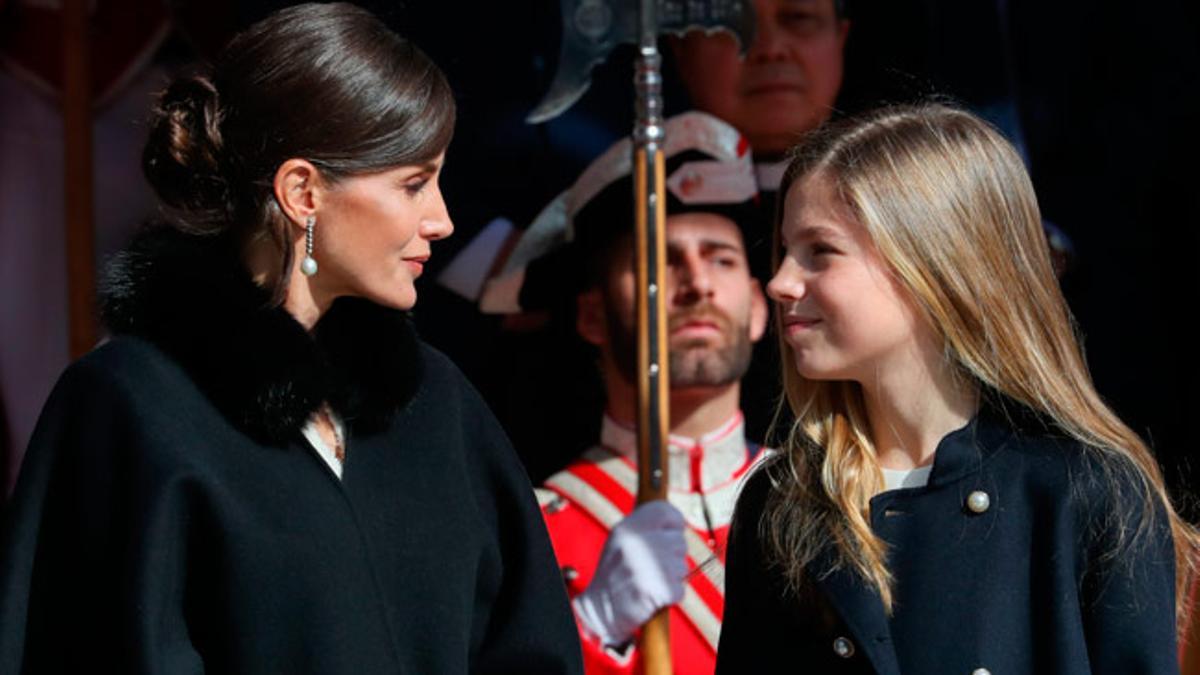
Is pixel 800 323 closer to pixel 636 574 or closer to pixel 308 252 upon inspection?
pixel 308 252

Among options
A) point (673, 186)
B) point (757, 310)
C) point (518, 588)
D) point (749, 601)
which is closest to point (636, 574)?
point (757, 310)

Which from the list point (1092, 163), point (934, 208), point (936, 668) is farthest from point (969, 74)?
point (936, 668)

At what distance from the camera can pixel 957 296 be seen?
238 cm

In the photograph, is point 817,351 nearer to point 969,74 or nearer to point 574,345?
point 574,345

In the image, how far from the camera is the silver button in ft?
7.67

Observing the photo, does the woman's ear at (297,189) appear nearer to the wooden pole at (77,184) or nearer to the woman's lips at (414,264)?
the woman's lips at (414,264)

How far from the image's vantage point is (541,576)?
265 centimetres

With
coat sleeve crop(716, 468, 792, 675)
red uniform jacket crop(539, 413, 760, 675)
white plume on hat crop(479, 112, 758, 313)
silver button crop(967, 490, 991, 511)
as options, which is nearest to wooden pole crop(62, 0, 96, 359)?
white plume on hat crop(479, 112, 758, 313)

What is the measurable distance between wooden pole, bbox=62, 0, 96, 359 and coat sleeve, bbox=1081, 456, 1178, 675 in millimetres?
2465

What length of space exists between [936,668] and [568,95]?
1785 mm

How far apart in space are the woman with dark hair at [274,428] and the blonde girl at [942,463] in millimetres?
448

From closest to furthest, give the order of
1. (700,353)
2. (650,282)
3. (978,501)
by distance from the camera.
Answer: (978,501), (650,282), (700,353)

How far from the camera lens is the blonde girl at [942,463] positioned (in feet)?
7.48

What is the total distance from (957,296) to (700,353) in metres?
1.55
